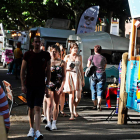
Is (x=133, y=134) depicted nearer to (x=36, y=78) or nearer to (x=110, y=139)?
(x=110, y=139)

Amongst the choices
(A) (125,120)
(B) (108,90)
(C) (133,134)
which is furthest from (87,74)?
(C) (133,134)

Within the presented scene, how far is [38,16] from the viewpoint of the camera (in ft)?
116

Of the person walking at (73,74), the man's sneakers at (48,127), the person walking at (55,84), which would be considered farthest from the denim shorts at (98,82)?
the man's sneakers at (48,127)

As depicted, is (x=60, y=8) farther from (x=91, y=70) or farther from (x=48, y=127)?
(x=48, y=127)

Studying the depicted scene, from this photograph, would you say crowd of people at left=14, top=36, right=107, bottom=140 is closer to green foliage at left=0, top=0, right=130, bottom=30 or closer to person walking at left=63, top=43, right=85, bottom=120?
person walking at left=63, top=43, right=85, bottom=120

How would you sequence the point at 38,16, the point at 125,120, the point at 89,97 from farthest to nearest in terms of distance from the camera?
the point at 38,16
the point at 89,97
the point at 125,120

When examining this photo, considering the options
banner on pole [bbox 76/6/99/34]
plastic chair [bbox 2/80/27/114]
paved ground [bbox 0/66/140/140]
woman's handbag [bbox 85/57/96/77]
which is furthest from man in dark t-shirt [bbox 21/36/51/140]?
banner on pole [bbox 76/6/99/34]

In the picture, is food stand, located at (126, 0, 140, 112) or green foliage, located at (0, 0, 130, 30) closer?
food stand, located at (126, 0, 140, 112)

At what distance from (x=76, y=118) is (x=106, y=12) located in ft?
56.7

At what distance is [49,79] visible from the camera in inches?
281

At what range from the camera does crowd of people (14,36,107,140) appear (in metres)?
6.82

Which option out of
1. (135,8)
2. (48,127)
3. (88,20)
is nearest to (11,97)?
(48,127)

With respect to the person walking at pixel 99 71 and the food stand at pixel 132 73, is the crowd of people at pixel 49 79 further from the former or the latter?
the food stand at pixel 132 73

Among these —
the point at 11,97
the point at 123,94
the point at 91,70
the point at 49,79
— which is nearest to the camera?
the point at 49,79
